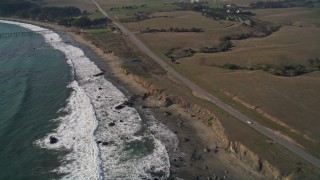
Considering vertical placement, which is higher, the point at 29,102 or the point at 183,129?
the point at 29,102

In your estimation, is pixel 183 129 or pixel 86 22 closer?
pixel 183 129

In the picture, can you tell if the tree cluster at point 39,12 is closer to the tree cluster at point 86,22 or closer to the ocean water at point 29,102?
the tree cluster at point 86,22

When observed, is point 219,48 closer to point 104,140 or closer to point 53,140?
point 104,140

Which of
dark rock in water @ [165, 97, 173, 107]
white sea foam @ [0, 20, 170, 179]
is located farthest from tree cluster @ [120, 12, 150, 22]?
dark rock in water @ [165, 97, 173, 107]

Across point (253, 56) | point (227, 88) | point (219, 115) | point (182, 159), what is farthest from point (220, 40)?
point (182, 159)

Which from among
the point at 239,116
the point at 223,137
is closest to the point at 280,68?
the point at 239,116

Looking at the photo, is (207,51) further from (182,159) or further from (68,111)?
(182,159)

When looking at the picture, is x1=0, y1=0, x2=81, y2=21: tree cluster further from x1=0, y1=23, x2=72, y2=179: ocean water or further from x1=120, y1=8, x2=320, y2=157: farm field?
x1=0, y1=23, x2=72, y2=179: ocean water

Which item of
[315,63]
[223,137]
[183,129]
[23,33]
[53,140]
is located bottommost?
[183,129]
